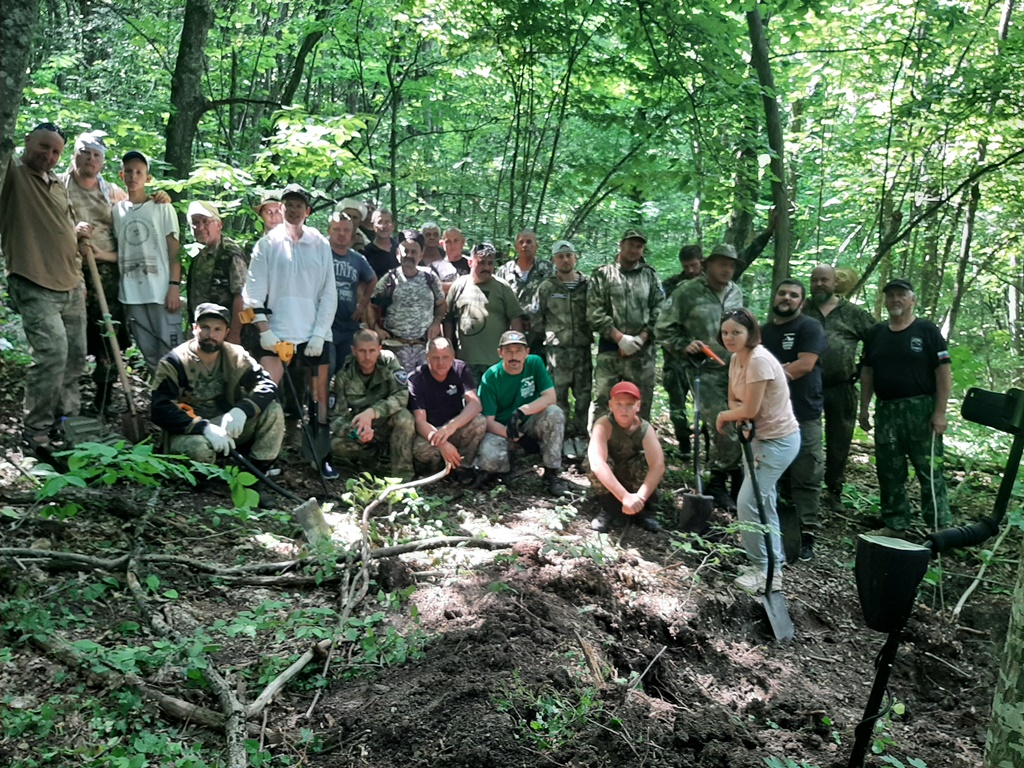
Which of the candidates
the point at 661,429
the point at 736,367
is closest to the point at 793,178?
the point at 661,429

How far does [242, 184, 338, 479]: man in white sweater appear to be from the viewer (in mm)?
6340

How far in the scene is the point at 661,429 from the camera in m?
9.05

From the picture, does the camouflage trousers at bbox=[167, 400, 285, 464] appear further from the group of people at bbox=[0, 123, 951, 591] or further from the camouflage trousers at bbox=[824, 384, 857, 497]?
the camouflage trousers at bbox=[824, 384, 857, 497]

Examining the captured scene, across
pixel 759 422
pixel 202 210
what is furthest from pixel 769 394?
pixel 202 210

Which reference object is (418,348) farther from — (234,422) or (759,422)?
(759,422)

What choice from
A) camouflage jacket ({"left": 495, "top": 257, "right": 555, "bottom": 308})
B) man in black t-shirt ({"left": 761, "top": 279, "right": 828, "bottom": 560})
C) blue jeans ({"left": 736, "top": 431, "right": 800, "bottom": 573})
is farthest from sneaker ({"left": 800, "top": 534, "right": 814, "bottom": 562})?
camouflage jacket ({"left": 495, "top": 257, "right": 555, "bottom": 308})

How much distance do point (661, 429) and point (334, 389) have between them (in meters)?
4.20

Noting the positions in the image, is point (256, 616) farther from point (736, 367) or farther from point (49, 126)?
point (49, 126)

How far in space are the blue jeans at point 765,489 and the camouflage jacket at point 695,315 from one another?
1.81 metres

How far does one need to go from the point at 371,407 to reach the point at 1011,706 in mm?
5195

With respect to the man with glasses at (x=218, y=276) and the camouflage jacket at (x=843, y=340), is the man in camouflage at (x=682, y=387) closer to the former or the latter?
the camouflage jacket at (x=843, y=340)

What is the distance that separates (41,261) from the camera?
5270mm

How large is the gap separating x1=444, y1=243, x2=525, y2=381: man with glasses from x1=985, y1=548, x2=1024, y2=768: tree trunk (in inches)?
226

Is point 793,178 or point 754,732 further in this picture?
point 793,178
